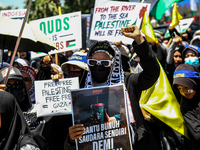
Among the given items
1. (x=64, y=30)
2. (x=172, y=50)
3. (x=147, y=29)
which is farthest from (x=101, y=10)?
(x=172, y=50)

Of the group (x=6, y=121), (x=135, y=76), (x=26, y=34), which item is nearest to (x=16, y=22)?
(x=26, y=34)

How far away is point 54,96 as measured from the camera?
3.13 m

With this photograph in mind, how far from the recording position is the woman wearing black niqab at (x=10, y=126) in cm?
214

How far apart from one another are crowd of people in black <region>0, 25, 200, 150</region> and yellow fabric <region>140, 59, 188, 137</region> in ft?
0.27

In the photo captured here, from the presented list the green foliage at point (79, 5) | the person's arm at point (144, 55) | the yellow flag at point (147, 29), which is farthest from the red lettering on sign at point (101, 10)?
the green foliage at point (79, 5)

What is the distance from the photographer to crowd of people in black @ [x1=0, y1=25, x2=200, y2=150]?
2.18m

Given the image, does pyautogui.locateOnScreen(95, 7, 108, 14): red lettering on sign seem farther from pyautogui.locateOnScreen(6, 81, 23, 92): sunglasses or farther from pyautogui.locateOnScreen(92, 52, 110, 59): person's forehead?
pyautogui.locateOnScreen(92, 52, 110, 59): person's forehead

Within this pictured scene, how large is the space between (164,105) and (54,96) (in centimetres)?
137

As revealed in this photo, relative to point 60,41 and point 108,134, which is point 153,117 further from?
point 60,41

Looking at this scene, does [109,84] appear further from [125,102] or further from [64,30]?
[64,30]

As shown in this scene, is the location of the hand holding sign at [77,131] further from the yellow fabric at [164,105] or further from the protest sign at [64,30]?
the protest sign at [64,30]

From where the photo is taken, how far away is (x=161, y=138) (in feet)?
11.0

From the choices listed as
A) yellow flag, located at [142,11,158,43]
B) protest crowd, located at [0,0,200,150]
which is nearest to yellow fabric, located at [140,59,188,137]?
protest crowd, located at [0,0,200,150]

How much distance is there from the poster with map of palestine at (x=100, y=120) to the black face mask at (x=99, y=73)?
40 centimetres
